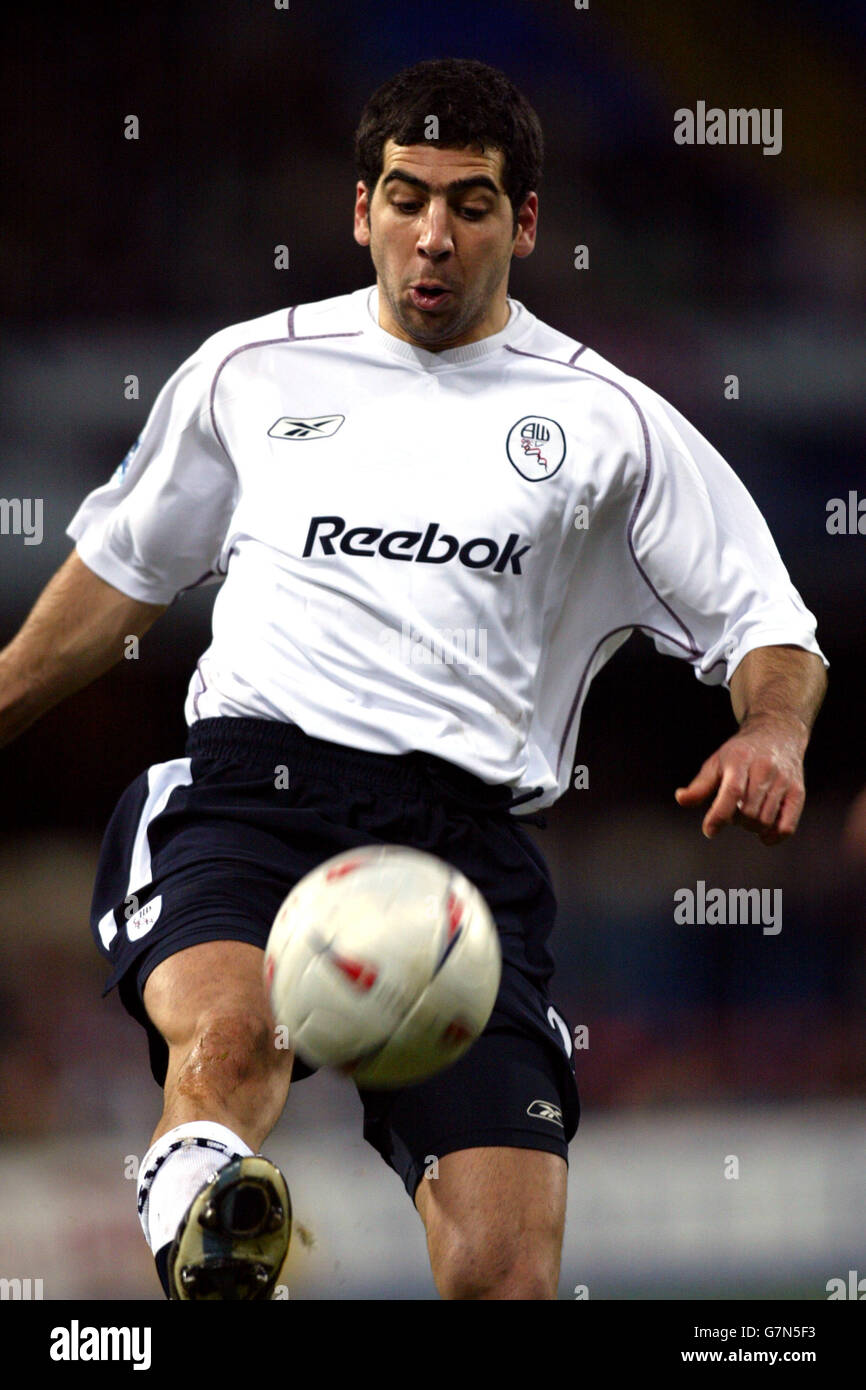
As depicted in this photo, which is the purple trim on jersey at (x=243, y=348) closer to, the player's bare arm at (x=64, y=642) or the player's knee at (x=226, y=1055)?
the player's bare arm at (x=64, y=642)

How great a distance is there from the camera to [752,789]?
3324 mm

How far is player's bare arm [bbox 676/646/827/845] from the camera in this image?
10.8ft

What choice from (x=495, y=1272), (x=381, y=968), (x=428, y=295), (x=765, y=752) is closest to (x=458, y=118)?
(x=428, y=295)

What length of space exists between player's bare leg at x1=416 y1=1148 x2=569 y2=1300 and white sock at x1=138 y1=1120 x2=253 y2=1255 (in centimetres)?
57

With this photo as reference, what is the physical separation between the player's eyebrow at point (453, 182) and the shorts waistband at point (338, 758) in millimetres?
1191

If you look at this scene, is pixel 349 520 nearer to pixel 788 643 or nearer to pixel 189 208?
pixel 788 643

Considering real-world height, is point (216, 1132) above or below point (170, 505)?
below

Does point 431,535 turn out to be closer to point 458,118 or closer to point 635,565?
point 635,565

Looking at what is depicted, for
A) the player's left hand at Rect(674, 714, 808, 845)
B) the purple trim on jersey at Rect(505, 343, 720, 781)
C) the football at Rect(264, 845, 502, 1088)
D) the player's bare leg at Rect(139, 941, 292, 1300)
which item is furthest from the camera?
the purple trim on jersey at Rect(505, 343, 720, 781)

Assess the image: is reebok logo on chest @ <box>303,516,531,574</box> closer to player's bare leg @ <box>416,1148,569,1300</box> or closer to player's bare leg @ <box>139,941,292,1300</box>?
player's bare leg @ <box>139,941,292,1300</box>

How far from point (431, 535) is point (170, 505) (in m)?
0.67

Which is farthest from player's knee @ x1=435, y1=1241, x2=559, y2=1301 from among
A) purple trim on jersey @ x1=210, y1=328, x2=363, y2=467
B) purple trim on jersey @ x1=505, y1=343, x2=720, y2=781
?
purple trim on jersey @ x1=210, y1=328, x2=363, y2=467

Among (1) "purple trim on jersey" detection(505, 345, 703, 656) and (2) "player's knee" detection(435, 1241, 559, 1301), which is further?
(1) "purple trim on jersey" detection(505, 345, 703, 656)

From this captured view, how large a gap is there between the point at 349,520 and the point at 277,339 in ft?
1.81
